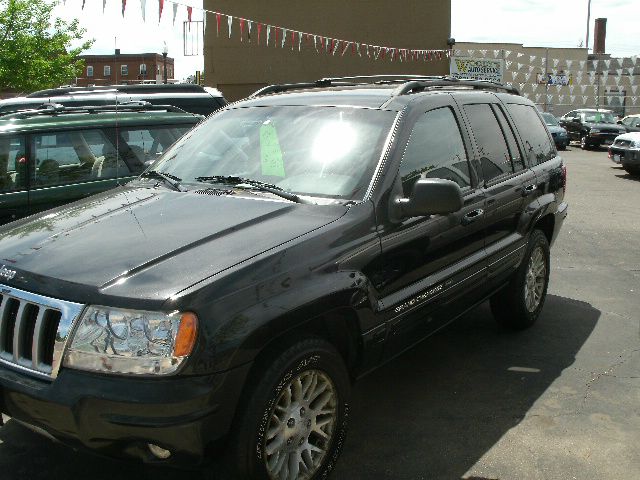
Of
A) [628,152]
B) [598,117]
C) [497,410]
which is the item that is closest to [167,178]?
[497,410]

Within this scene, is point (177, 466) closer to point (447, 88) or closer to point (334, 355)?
point (334, 355)

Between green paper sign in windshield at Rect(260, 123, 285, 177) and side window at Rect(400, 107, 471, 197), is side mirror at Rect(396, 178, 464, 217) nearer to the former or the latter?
side window at Rect(400, 107, 471, 197)

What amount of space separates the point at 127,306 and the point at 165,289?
0.15 meters

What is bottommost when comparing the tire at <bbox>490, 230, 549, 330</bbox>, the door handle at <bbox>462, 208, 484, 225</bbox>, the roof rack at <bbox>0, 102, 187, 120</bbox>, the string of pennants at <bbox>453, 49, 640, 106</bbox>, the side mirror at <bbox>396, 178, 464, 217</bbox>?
the tire at <bbox>490, 230, 549, 330</bbox>

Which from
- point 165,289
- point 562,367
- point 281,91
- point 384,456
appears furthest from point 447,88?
point 165,289

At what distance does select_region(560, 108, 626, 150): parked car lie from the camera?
27391mm

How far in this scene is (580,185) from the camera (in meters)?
16.1

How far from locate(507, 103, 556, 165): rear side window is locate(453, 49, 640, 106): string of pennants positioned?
1203 inches

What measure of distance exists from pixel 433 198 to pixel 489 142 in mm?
1548

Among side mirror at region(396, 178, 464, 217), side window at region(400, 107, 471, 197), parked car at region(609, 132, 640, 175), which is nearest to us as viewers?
side mirror at region(396, 178, 464, 217)

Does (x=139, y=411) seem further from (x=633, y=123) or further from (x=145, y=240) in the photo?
(x=633, y=123)

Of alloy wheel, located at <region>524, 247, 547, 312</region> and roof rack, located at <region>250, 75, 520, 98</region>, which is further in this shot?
alloy wheel, located at <region>524, 247, 547, 312</region>

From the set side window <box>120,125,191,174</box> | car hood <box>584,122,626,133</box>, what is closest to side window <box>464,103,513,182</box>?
side window <box>120,125,191,174</box>

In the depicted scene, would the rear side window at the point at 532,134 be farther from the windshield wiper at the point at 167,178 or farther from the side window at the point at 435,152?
the windshield wiper at the point at 167,178
